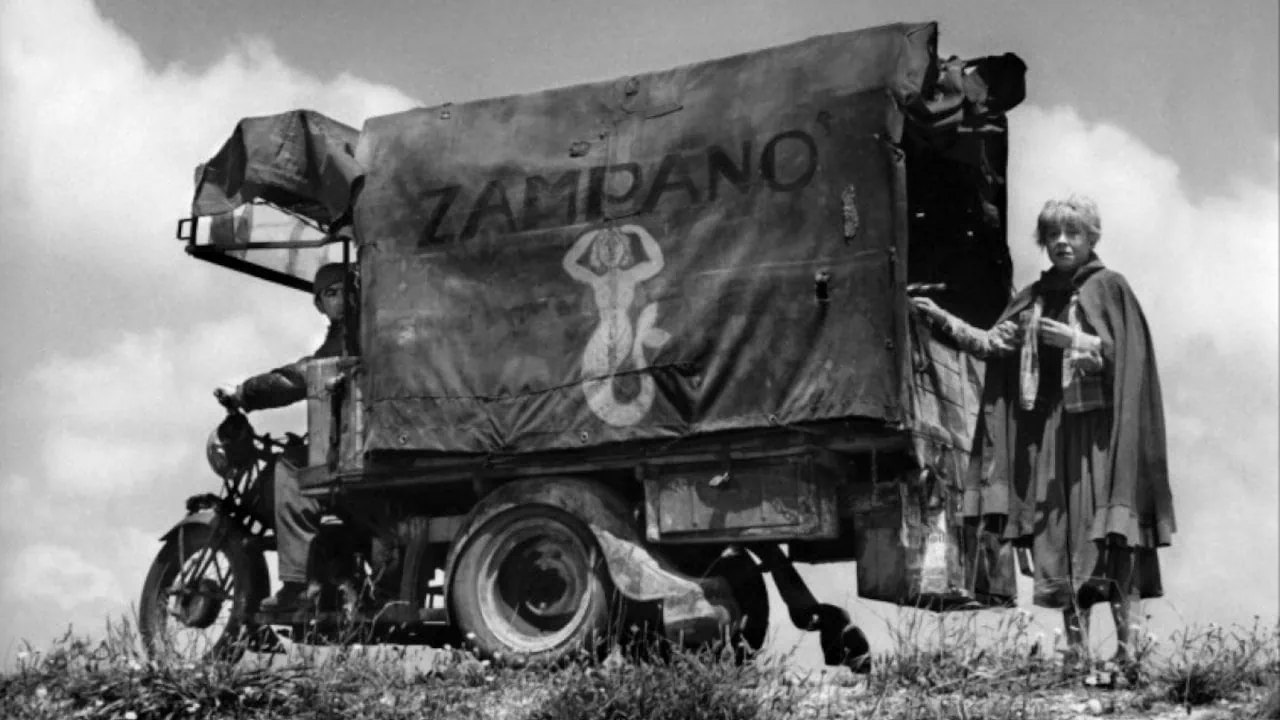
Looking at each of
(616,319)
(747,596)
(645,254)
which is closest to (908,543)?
(747,596)

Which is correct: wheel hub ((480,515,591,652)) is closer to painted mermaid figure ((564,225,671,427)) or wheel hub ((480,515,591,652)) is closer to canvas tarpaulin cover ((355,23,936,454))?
canvas tarpaulin cover ((355,23,936,454))

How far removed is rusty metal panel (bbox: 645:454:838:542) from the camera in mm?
10922

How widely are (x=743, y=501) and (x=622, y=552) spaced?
77 cm

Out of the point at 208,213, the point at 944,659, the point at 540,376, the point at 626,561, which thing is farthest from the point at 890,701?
the point at 208,213

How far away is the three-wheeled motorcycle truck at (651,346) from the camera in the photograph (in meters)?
11.0

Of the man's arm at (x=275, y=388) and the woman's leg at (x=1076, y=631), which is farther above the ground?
the man's arm at (x=275, y=388)

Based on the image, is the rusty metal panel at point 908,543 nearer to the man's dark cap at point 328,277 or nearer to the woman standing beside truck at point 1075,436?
the woman standing beside truck at point 1075,436

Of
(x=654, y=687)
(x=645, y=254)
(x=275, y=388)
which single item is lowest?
(x=654, y=687)

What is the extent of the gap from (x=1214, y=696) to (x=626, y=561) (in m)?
3.50

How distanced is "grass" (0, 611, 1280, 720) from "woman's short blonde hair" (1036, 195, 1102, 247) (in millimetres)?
2094

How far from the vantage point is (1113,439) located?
1001 cm

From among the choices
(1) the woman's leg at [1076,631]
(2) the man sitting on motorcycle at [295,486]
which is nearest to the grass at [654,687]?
(1) the woman's leg at [1076,631]

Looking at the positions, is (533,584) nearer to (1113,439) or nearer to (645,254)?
(645,254)

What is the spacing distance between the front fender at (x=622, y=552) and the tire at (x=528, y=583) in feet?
0.23
